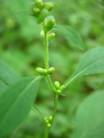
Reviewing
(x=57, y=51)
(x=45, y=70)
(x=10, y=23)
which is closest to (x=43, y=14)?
(x=45, y=70)

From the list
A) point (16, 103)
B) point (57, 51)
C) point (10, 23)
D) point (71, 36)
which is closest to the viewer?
point (16, 103)

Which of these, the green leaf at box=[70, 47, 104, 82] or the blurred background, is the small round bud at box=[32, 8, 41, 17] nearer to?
the green leaf at box=[70, 47, 104, 82]

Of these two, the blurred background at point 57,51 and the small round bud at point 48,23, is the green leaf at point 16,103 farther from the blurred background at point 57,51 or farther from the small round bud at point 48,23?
the blurred background at point 57,51

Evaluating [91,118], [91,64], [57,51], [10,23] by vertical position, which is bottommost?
[57,51]

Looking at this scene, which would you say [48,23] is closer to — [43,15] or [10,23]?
[43,15]

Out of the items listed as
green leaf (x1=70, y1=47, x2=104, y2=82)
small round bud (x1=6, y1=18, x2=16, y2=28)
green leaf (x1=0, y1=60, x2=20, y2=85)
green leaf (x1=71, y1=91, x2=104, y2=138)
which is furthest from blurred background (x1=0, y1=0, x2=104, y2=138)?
green leaf (x1=0, y1=60, x2=20, y2=85)

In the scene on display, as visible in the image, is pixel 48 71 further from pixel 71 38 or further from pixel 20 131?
pixel 20 131

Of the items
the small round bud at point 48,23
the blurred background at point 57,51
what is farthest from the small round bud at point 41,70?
the blurred background at point 57,51
